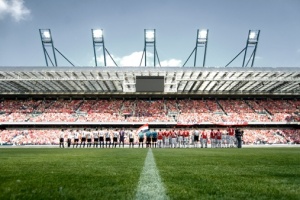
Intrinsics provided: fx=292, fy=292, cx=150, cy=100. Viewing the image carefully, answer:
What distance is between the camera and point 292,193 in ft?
8.68

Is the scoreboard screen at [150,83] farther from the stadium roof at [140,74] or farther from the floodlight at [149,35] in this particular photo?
the floodlight at [149,35]

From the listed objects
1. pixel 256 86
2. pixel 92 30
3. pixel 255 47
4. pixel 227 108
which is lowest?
pixel 227 108

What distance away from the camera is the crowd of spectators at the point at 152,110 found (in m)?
35.3

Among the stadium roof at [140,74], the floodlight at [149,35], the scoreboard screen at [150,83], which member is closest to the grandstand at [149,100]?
the stadium roof at [140,74]

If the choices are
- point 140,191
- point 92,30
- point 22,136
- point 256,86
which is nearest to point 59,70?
point 92,30

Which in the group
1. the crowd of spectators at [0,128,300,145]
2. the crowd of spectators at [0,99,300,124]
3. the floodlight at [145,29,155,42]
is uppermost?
the floodlight at [145,29,155,42]

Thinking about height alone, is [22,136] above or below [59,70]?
below

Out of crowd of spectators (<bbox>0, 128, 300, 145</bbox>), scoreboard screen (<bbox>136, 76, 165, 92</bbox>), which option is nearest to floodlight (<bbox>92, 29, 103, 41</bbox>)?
scoreboard screen (<bbox>136, 76, 165, 92</bbox>)

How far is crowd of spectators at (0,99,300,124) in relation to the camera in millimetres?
35281

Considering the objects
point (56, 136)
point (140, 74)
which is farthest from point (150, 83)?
point (56, 136)

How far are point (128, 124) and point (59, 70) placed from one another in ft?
33.3

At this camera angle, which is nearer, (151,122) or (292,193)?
(292,193)

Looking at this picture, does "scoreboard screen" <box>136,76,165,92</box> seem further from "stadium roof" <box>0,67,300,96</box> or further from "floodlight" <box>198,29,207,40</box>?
"floodlight" <box>198,29,207,40</box>

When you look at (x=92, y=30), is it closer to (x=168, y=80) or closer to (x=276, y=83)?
(x=168, y=80)
